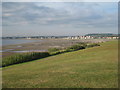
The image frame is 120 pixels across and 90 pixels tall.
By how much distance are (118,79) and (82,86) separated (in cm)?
362

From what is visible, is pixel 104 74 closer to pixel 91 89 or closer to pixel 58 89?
pixel 91 89

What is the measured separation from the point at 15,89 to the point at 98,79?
7.71 meters

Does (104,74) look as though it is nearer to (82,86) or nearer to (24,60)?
(82,86)

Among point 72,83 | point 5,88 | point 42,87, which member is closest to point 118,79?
point 72,83

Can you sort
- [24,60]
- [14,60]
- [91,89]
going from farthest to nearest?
[24,60]
[14,60]
[91,89]

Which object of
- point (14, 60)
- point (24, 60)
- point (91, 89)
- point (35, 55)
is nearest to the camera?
point (91, 89)

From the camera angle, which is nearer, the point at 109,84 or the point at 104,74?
the point at 109,84

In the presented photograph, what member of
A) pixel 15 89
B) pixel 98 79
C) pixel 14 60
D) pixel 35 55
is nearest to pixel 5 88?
pixel 15 89

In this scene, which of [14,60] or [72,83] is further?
[14,60]

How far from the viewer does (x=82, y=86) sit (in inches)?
448

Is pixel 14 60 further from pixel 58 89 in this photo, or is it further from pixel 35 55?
pixel 58 89

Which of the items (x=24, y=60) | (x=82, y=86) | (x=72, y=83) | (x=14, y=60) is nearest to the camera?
(x=82, y=86)

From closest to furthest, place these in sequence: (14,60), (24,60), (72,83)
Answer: (72,83) < (14,60) < (24,60)

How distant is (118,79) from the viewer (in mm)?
12344
